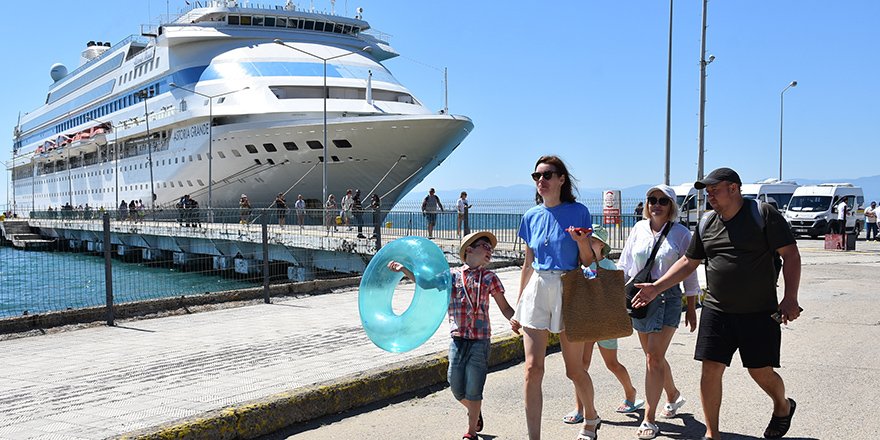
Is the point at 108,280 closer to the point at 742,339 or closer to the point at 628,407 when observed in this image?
the point at 628,407

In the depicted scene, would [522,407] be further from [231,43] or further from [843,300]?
[231,43]

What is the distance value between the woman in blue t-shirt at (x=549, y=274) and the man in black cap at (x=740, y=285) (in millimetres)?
680

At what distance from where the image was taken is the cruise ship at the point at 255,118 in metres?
34.5

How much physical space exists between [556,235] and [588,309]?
1.48ft

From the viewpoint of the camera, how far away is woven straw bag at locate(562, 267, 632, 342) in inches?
170

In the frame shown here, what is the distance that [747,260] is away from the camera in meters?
4.20

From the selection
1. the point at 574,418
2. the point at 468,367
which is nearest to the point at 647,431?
the point at 574,418

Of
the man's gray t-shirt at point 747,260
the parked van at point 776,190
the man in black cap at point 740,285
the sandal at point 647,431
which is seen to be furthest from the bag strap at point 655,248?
the parked van at point 776,190

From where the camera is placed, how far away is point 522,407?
541 cm

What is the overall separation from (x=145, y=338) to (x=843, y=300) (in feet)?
29.9

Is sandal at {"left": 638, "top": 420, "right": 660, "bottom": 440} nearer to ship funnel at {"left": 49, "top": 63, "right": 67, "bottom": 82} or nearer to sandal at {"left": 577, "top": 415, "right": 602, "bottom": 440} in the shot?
sandal at {"left": 577, "top": 415, "right": 602, "bottom": 440}

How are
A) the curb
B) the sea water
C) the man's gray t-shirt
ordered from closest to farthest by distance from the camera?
the man's gray t-shirt
the curb
the sea water

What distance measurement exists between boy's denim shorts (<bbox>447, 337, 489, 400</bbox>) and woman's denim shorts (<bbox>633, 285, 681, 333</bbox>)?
1028 millimetres

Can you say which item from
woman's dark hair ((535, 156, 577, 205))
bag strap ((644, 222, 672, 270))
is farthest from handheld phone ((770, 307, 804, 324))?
woman's dark hair ((535, 156, 577, 205))
